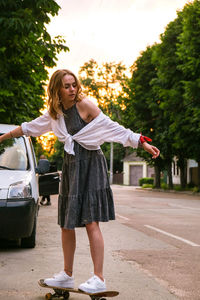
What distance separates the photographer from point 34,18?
10078mm

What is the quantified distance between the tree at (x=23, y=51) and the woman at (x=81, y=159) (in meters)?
5.99

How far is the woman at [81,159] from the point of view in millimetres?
4059

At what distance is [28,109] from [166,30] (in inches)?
884

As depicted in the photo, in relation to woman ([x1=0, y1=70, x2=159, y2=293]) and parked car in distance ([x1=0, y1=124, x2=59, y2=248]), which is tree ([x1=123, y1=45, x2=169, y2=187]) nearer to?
parked car in distance ([x1=0, y1=124, x2=59, y2=248])

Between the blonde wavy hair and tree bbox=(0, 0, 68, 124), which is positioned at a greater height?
tree bbox=(0, 0, 68, 124)

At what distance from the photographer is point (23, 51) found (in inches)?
463

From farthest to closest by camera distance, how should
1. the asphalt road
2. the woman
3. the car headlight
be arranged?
1. the car headlight
2. the asphalt road
3. the woman

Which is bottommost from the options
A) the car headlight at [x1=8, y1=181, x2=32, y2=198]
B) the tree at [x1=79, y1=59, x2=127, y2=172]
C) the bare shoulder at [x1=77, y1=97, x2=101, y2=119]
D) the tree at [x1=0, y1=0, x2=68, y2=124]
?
the car headlight at [x1=8, y1=181, x2=32, y2=198]

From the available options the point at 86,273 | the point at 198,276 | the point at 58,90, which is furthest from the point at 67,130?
the point at 198,276

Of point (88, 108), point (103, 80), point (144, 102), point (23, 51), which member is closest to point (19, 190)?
point (88, 108)

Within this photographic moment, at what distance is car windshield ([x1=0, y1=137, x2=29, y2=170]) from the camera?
24.7 feet

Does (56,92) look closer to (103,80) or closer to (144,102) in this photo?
(144,102)

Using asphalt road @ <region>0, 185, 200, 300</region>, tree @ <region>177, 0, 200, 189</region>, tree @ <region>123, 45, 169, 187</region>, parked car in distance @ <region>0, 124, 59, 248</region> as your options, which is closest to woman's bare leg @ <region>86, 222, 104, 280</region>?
asphalt road @ <region>0, 185, 200, 300</region>

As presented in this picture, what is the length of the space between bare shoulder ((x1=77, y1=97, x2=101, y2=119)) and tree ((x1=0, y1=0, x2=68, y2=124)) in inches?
238
